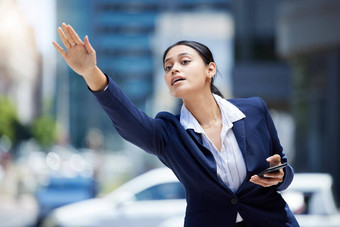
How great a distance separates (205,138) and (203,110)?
144 millimetres

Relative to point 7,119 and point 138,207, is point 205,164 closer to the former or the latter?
point 138,207

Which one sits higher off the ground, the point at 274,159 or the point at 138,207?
the point at 274,159

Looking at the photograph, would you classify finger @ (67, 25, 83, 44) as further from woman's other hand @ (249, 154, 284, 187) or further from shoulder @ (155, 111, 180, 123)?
woman's other hand @ (249, 154, 284, 187)

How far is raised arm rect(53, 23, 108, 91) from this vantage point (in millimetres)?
2127

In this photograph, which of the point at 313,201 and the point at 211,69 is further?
the point at 313,201

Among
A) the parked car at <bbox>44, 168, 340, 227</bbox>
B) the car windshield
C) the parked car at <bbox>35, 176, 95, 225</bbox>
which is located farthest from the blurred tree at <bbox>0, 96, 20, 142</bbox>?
the car windshield

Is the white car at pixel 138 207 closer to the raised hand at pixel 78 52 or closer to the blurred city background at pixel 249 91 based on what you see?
the blurred city background at pixel 249 91

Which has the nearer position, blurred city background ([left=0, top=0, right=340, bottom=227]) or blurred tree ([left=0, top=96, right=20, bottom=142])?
blurred city background ([left=0, top=0, right=340, bottom=227])

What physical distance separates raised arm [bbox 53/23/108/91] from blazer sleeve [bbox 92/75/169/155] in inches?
Result: 1.4

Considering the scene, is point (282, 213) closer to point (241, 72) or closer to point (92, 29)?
point (241, 72)

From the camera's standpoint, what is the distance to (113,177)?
23109 mm

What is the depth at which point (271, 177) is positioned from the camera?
2211 mm

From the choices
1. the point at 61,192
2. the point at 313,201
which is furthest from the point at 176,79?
the point at 61,192

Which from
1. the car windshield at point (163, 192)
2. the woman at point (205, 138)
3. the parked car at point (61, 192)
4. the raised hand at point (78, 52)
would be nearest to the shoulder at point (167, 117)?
the woman at point (205, 138)
